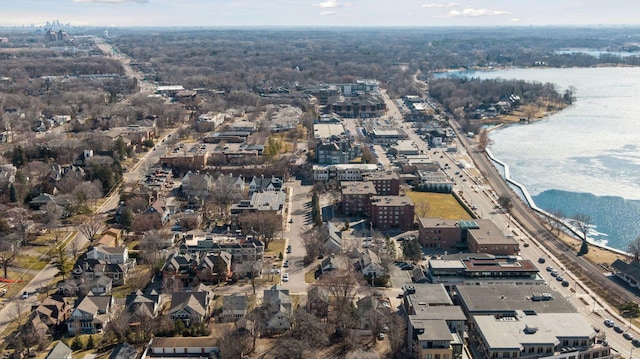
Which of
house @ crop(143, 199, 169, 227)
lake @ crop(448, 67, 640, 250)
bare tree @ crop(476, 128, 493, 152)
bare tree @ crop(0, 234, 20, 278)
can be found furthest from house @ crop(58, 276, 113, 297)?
bare tree @ crop(476, 128, 493, 152)

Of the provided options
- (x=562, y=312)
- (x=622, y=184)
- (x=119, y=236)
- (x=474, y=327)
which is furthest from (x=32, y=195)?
(x=622, y=184)

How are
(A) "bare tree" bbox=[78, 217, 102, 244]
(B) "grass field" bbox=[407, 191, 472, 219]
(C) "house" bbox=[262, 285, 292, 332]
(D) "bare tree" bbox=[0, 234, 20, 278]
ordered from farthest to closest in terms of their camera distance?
(B) "grass field" bbox=[407, 191, 472, 219] → (A) "bare tree" bbox=[78, 217, 102, 244] → (D) "bare tree" bbox=[0, 234, 20, 278] → (C) "house" bbox=[262, 285, 292, 332]

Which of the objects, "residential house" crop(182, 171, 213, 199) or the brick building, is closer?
the brick building

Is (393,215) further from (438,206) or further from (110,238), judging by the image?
(110,238)

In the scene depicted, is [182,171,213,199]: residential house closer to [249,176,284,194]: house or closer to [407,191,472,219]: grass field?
[249,176,284,194]: house

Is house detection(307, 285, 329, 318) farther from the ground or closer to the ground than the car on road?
farther from the ground

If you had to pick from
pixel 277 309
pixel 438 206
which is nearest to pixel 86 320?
pixel 277 309
